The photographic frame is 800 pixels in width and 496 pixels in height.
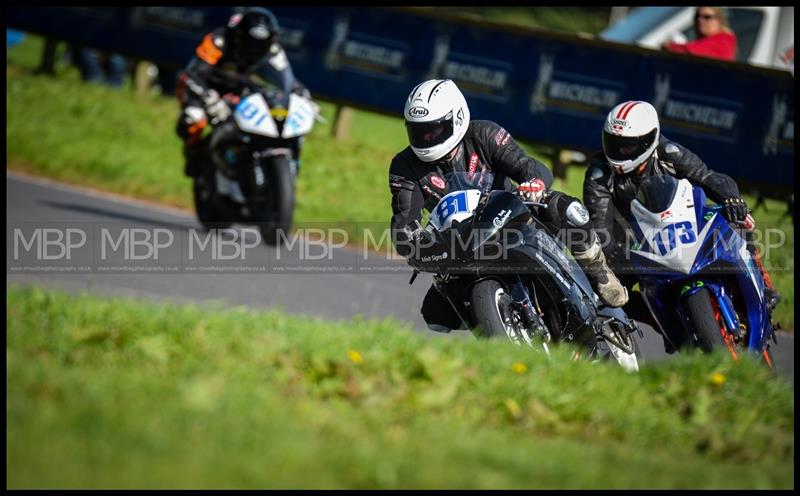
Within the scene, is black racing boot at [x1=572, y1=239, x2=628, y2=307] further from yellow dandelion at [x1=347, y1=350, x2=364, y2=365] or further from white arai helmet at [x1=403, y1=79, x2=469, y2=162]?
yellow dandelion at [x1=347, y1=350, x2=364, y2=365]

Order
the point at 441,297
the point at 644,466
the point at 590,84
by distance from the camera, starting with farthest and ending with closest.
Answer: the point at 590,84, the point at 441,297, the point at 644,466

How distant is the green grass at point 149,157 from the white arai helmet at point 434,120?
5077mm

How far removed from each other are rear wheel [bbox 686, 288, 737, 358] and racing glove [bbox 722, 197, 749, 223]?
482 millimetres

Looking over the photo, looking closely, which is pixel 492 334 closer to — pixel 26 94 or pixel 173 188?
pixel 173 188

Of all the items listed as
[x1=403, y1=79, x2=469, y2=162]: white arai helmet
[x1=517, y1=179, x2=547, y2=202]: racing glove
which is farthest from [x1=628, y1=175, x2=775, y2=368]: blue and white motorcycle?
[x1=403, y1=79, x2=469, y2=162]: white arai helmet

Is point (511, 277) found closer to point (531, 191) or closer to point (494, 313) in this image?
point (494, 313)

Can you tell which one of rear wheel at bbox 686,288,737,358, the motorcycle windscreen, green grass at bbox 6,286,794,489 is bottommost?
green grass at bbox 6,286,794,489

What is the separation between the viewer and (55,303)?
564cm

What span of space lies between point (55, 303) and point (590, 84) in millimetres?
9232

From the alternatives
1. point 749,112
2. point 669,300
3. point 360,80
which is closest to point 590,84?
point 749,112

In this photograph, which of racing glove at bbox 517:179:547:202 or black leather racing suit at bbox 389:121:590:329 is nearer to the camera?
racing glove at bbox 517:179:547:202

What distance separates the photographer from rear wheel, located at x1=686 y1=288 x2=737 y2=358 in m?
6.90

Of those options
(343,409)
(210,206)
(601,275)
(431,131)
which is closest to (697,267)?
(601,275)

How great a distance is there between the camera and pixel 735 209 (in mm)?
7172
